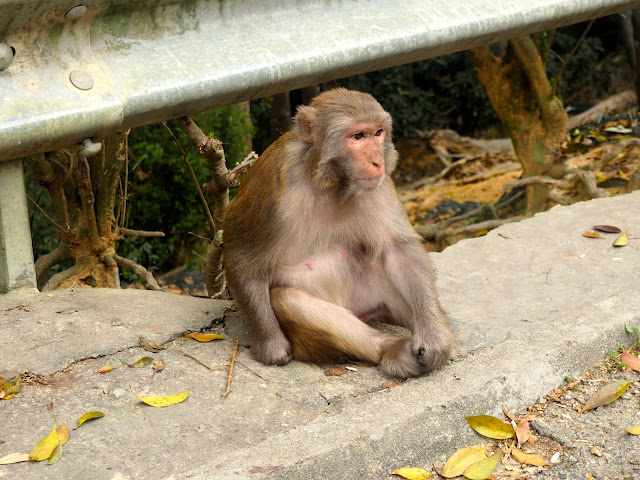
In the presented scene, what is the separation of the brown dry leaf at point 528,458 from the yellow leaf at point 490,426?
77 mm

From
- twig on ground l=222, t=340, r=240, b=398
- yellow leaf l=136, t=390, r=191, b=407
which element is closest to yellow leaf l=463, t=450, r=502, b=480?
twig on ground l=222, t=340, r=240, b=398

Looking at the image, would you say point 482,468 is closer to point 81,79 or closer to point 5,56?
point 81,79

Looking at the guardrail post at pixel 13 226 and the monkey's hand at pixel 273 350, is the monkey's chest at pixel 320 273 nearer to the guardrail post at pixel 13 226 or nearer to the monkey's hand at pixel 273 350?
the monkey's hand at pixel 273 350

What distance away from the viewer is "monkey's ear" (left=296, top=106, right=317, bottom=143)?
3.26 m

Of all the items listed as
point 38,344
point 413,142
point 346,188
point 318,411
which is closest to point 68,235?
point 38,344

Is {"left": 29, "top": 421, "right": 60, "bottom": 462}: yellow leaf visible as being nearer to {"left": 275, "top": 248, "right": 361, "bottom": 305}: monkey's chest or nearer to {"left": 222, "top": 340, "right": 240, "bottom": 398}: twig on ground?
{"left": 222, "top": 340, "right": 240, "bottom": 398}: twig on ground

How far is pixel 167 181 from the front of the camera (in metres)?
7.11

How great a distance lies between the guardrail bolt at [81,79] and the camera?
298 cm

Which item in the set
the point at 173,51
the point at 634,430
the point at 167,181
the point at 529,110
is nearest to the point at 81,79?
the point at 173,51

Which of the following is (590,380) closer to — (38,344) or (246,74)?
(246,74)

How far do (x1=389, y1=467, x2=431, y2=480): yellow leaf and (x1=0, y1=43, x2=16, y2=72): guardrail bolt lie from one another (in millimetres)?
1818

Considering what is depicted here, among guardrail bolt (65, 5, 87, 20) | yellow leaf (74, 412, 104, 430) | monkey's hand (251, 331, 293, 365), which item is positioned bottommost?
monkey's hand (251, 331, 293, 365)

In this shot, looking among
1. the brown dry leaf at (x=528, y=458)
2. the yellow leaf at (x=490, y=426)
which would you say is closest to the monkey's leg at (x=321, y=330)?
the yellow leaf at (x=490, y=426)

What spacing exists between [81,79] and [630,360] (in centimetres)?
220
